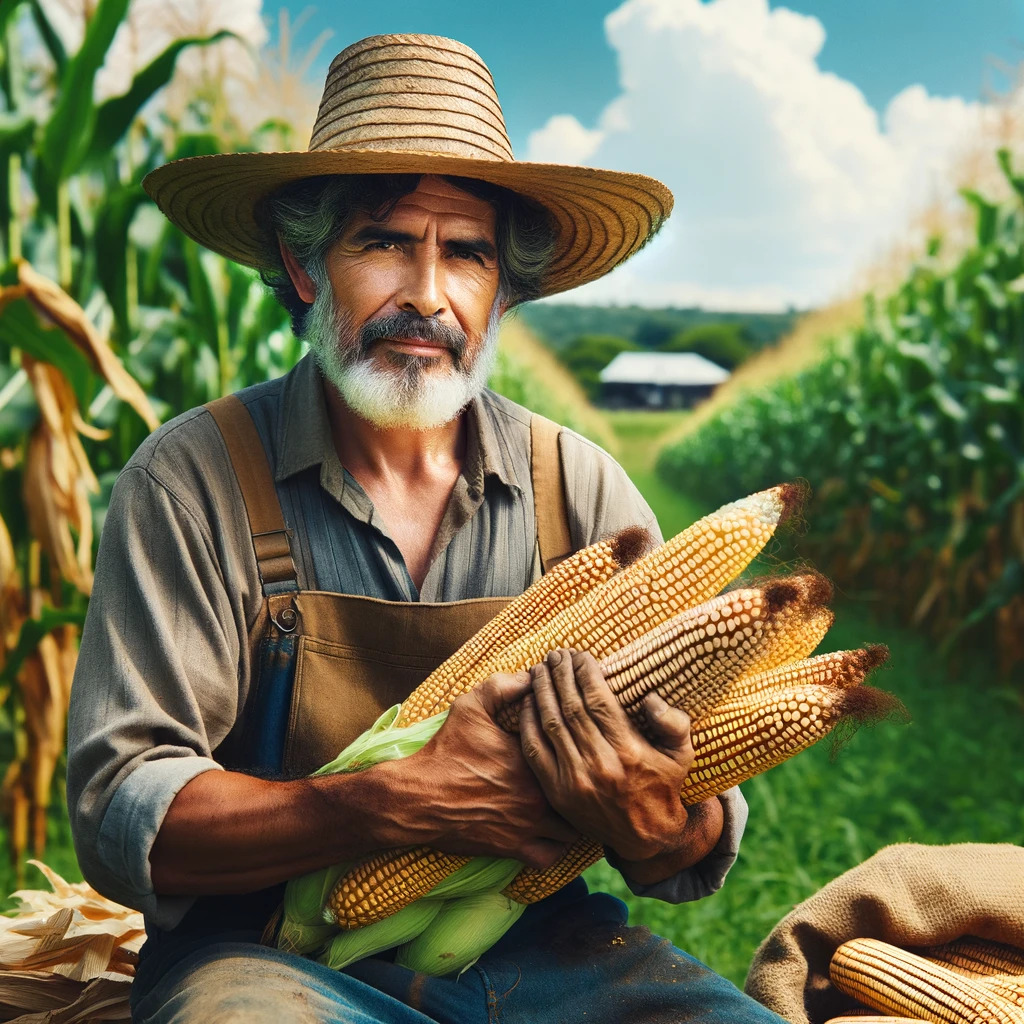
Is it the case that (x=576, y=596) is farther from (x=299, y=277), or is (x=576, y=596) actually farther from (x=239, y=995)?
(x=299, y=277)

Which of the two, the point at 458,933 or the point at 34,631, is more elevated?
the point at 34,631

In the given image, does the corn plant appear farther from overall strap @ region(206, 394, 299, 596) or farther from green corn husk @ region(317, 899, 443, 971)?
green corn husk @ region(317, 899, 443, 971)

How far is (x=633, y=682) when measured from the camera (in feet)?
5.55

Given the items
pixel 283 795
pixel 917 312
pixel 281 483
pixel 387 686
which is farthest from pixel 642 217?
pixel 917 312

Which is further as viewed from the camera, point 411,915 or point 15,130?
point 15,130

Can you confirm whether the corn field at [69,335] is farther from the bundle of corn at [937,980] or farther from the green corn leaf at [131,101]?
the bundle of corn at [937,980]

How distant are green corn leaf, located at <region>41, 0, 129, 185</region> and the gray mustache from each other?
6.90ft

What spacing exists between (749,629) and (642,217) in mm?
1264

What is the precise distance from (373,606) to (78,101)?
2.70 metres

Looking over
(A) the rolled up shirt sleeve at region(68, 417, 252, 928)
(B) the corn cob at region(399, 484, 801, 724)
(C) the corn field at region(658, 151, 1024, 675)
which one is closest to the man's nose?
(A) the rolled up shirt sleeve at region(68, 417, 252, 928)

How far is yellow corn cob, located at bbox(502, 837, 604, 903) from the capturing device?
1882 mm

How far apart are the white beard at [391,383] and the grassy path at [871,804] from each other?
89.6 inches

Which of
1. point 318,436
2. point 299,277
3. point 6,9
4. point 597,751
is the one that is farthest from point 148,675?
point 6,9

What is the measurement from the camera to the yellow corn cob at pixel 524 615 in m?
1.91
